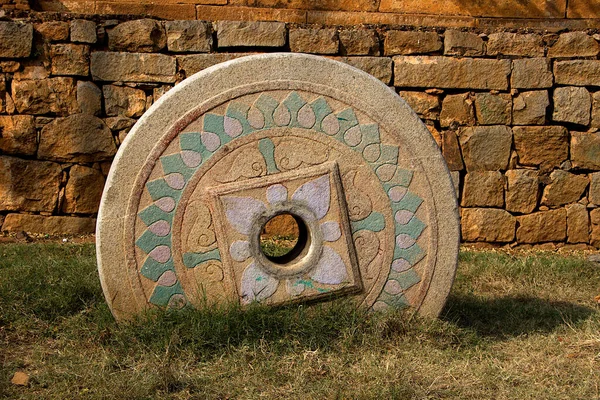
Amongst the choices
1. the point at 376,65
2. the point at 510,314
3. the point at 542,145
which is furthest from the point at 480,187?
the point at 510,314

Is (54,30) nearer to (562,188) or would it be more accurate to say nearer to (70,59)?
(70,59)

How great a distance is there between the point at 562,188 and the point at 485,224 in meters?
0.78

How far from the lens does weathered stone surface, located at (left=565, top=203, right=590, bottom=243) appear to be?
704 centimetres

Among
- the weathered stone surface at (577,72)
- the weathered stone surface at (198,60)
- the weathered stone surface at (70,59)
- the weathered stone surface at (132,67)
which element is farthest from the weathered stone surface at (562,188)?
the weathered stone surface at (70,59)

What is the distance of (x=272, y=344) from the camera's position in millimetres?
3789

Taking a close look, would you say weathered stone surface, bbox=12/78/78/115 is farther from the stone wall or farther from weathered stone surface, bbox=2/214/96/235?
weathered stone surface, bbox=2/214/96/235

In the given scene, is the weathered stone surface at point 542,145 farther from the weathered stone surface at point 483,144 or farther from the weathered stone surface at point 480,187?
the weathered stone surface at point 480,187

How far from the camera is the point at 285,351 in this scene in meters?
3.80

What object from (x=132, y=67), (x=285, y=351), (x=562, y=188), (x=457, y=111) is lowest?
(x=285, y=351)

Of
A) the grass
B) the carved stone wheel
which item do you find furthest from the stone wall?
the carved stone wheel

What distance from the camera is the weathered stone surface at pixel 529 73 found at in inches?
271

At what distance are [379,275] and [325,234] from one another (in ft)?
1.20

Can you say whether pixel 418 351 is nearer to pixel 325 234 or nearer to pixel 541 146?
pixel 325 234

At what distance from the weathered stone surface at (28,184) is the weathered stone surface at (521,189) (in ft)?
12.8
